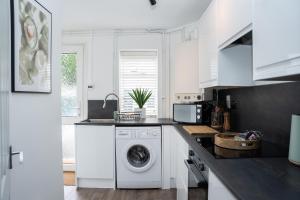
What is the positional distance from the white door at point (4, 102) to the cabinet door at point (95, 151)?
5.93 feet

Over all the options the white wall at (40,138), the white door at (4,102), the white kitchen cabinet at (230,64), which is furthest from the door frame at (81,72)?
the white door at (4,102)

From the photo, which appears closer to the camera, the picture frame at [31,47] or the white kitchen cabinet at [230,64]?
the picture frame at [31,47]

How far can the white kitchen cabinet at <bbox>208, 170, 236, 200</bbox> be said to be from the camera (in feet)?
3.13

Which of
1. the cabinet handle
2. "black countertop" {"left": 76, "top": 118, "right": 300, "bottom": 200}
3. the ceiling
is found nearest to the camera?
"black countertop" {"left": 76, "top": 118, "right": 300, "bottom": 200}

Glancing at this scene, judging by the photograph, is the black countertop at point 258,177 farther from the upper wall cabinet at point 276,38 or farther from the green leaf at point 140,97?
the green leaf at point 140,97

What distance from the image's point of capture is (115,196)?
276 cm

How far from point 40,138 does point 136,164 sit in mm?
1627

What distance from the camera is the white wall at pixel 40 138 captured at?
1.31 metres

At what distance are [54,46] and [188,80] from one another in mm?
1640

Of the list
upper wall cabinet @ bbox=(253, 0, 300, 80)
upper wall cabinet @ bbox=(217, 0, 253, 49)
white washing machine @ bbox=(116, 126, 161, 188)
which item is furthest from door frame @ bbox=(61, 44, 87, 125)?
upper wall cabinet @ bbox=(253, 0, 300, 80)

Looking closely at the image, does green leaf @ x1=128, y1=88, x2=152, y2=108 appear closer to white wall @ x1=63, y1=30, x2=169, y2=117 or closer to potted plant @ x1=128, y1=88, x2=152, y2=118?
potted plant @ x1=128, y1=88, x2=152, y2=118

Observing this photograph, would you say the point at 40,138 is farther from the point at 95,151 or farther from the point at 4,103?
the point at 95,151

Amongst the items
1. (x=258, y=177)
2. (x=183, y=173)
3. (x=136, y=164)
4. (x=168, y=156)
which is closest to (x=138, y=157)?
(x=136, y=164)

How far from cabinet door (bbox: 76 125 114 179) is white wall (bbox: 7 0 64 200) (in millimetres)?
1007
